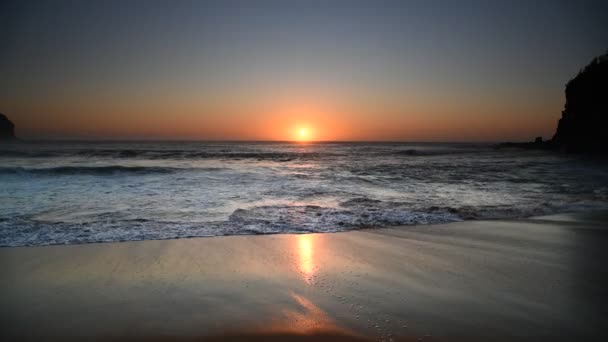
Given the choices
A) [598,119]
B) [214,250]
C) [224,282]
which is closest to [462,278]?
[224,282]

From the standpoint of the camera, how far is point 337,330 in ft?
9.25

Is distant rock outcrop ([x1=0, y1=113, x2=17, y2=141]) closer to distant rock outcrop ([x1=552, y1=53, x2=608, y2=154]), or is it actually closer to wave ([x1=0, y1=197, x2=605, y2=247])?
wave ([x1=0, y1=197, x2=605, y2=247])

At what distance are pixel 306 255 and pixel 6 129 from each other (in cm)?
15216

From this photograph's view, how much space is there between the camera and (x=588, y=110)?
129 ft

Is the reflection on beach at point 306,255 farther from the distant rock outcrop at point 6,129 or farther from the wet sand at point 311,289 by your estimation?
the distant rock outcrop at point 6,129

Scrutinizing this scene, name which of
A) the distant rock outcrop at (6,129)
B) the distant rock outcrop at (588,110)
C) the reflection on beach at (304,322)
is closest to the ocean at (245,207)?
the reflection on beach at (304,322)

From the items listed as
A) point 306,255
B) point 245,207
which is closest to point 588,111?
point 245,207

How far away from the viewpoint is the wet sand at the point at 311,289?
2863 mm

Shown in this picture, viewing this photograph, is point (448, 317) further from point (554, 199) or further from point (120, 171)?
point (120, 171)

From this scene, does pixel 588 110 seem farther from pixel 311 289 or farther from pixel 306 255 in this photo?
pixel 311 289

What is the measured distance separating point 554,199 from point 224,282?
34.4 ft

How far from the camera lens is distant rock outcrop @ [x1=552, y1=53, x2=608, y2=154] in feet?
124

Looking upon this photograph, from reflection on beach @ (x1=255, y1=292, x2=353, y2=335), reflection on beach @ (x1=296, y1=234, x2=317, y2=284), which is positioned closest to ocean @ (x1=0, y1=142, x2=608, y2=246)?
reflection on beach @ (x1=296, y1=234, x2=317, y2=284)

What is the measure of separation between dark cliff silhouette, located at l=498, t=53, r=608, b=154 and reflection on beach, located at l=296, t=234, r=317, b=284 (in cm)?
4601
